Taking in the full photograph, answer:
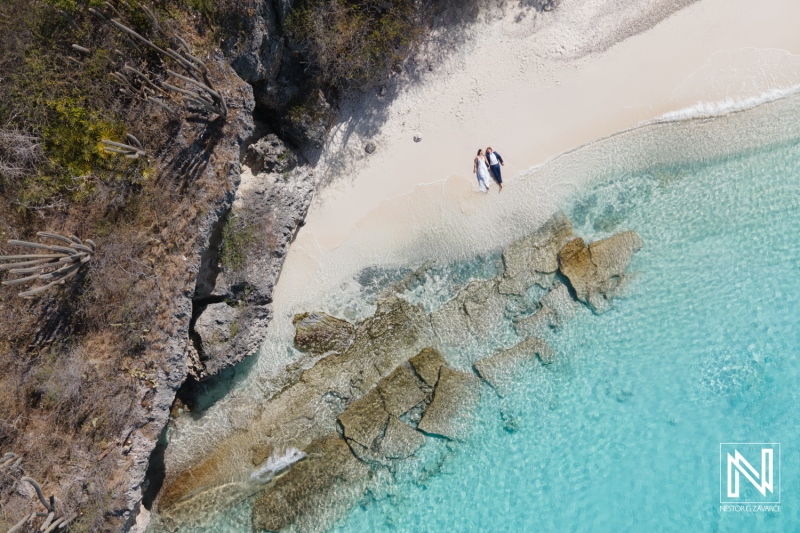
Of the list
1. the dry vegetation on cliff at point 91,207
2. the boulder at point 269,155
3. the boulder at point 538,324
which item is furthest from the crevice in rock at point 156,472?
the boulder at point 538,324

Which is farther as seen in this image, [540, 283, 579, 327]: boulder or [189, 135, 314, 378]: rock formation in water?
[540, 283, 579, 327]: boulder

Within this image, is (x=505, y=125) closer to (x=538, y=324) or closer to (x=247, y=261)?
(x=538, y=324)

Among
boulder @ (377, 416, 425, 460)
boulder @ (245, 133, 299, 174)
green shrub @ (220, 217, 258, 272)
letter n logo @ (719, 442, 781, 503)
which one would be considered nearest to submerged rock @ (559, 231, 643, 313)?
letter n logo @ (719, 442, 781, 503)

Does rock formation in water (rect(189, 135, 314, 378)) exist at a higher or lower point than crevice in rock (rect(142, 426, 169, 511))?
higher

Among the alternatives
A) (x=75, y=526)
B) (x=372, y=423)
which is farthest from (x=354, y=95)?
(x=75, y=526)

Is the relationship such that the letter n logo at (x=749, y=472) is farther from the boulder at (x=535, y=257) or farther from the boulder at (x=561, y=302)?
the boulder at (x=535, y=257)

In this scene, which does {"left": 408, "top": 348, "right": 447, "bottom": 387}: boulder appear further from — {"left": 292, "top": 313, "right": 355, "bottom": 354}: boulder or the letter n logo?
the letter n logo

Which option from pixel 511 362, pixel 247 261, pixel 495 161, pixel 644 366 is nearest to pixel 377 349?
pixel 511 362

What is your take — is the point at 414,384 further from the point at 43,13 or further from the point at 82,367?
the point at 43,13
